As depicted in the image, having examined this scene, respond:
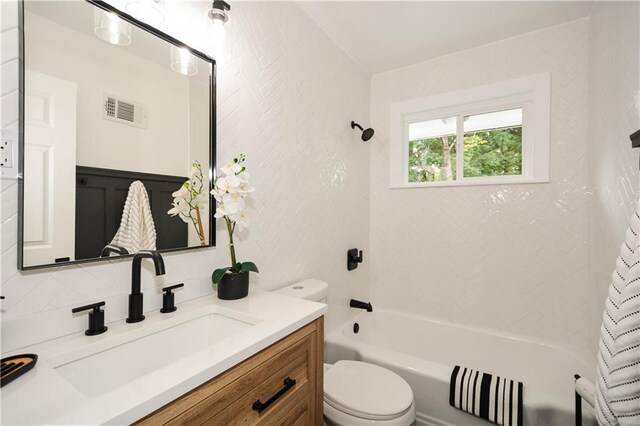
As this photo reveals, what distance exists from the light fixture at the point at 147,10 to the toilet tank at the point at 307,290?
1241mm

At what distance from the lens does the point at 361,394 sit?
4.43 feet

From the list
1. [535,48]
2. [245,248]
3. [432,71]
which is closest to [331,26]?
[432,71]

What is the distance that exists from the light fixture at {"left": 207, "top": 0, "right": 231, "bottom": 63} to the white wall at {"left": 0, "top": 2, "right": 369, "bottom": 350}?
39mm

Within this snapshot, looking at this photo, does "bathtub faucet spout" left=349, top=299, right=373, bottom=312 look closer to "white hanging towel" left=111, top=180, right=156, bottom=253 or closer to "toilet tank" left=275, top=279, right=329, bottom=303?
"toilet tank" left=275, top=279, right=329, bottom=303

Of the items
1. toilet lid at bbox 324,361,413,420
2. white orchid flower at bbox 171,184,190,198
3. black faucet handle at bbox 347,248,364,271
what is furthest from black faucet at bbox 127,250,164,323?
black faucet handle at bbox 347,248,364,271

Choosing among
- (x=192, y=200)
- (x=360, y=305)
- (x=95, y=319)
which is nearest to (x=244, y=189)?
(x=192, y=200)

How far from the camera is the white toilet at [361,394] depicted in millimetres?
1236

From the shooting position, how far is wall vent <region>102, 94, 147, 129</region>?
0.92m

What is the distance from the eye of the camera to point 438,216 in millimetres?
2344

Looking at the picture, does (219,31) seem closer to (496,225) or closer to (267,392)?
A: (267,392)

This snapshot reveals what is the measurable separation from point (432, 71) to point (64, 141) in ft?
8.12

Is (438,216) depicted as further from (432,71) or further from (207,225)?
(207,225)

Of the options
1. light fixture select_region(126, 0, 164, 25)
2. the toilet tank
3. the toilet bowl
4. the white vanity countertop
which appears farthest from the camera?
the toilet tank

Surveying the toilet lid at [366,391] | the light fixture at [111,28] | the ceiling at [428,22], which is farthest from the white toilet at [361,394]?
the ceiling at [428,22]
